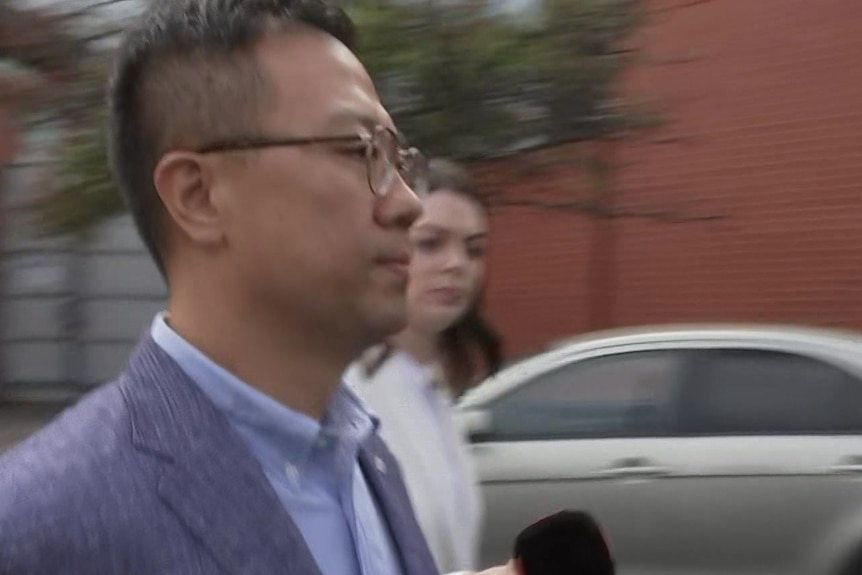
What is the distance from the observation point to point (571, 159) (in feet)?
13.0

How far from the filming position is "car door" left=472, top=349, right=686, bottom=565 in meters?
6.23

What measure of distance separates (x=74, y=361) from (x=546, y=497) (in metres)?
6.74

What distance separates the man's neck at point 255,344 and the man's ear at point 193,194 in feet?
0.26

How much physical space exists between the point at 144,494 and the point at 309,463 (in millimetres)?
261

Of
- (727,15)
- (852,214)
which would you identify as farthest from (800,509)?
(727,15)

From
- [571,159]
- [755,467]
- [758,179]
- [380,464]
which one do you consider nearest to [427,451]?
[380,464]

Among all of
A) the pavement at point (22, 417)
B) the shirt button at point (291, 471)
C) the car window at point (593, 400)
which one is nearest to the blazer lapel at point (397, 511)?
the shirt button at point (291, 471)

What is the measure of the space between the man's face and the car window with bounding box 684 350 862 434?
4.95 m

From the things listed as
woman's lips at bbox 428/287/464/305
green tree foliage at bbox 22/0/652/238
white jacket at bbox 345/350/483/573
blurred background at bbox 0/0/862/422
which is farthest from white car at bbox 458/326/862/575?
white jacket at bbox 345/350/483/573

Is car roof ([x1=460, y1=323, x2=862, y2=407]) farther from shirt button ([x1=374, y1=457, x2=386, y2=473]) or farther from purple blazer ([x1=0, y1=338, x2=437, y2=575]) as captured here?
purple blazer ([x1=0, y1=338, x2=437, y2=575])

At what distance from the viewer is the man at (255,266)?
138 centimetres

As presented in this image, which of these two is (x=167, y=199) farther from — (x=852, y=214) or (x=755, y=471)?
(x=852, y=214)

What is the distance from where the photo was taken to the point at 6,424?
36.5ft

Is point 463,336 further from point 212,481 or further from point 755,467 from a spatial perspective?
point 755,467
